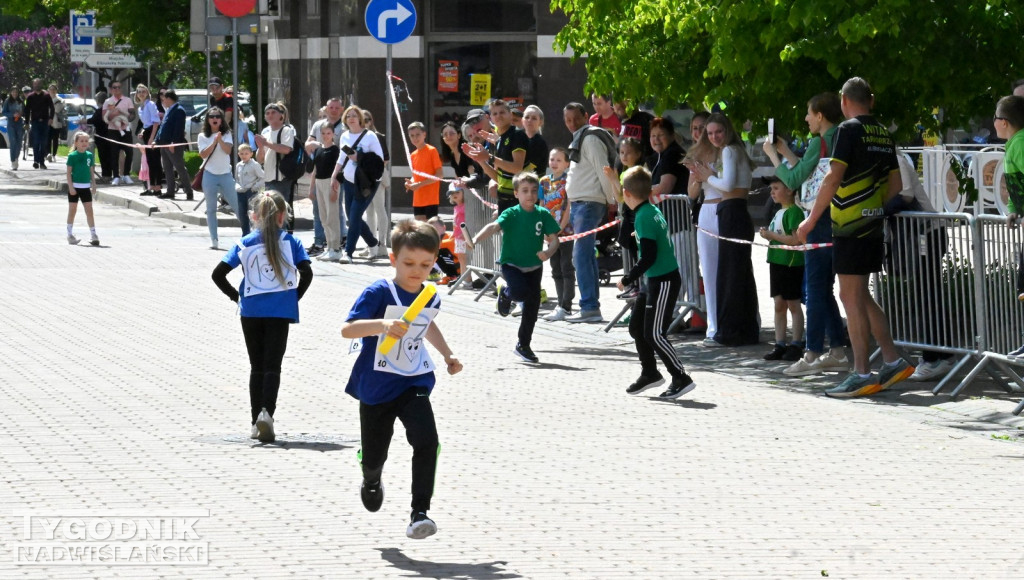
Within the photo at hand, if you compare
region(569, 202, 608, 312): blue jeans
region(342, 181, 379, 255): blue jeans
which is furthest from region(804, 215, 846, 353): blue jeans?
region(342, 181, 379, 255): blue jeans

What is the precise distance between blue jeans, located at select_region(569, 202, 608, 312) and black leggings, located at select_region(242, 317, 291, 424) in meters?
6.09

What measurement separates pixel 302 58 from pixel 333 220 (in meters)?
10.0

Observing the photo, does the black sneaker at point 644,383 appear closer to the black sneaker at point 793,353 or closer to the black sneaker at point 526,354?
the black sneaker at point 526,354

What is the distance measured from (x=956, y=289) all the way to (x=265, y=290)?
466 cm

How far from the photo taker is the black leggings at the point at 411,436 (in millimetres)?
6523

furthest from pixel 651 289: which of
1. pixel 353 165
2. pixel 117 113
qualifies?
pixel 117 113

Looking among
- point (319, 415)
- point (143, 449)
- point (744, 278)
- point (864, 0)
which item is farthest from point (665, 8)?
point (143, 449)

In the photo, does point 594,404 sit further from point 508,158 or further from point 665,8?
point 508,158

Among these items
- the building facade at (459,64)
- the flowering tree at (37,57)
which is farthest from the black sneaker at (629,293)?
the flowering tree at (37,57)

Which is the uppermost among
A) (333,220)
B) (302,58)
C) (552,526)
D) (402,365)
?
(302,58)

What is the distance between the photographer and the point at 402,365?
662 centimetres

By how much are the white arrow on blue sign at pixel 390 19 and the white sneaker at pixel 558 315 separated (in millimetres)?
5084

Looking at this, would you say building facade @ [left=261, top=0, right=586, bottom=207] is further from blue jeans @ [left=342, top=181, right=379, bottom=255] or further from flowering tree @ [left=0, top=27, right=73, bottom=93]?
flowering tree @ [left=0, top=27, right=73, bottom=93]

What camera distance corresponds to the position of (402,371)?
6629 millimetres
